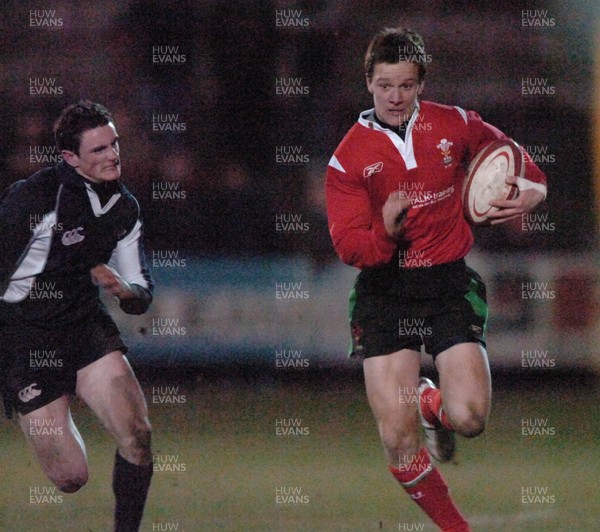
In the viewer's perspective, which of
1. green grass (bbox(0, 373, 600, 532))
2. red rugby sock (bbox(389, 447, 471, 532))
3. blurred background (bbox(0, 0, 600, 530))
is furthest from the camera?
blurred background (bbox(0, 0, 600, 530))

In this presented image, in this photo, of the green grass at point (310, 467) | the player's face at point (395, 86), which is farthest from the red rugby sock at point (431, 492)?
the player's face at point (395, 86)

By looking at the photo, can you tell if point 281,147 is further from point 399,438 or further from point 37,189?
point 399,438

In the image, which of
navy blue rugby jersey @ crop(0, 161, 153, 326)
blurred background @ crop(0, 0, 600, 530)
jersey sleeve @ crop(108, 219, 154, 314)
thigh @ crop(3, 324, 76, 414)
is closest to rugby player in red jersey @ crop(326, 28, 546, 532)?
jersey sleeve @ crop(108, 219, 154, 314)

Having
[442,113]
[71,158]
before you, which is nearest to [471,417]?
[442,113]

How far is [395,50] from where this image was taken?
4.59 metres

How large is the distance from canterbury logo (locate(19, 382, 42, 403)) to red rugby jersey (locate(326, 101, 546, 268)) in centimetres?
138

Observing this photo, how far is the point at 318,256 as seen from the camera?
7.86 meters

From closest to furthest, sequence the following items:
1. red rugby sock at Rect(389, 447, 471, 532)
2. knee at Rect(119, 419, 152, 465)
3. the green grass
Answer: red rugby sock at Rect(389, 447, 471, 532), knee at Rect(119, 419, 152, 465), the green grass

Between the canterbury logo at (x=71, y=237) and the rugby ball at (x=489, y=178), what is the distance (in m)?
1.62

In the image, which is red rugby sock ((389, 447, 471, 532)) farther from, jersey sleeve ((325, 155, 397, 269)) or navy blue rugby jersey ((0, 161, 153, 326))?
navy blue rugby jersey ((0, 161, 153, 326))

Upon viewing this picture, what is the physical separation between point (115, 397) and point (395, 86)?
66.7 inches

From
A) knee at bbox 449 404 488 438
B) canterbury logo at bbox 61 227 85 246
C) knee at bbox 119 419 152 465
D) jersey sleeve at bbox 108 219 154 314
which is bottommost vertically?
knee at bbox 119 419 152 465

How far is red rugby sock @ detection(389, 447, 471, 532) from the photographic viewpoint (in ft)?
15.2

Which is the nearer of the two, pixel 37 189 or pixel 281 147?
pixel 37 189
